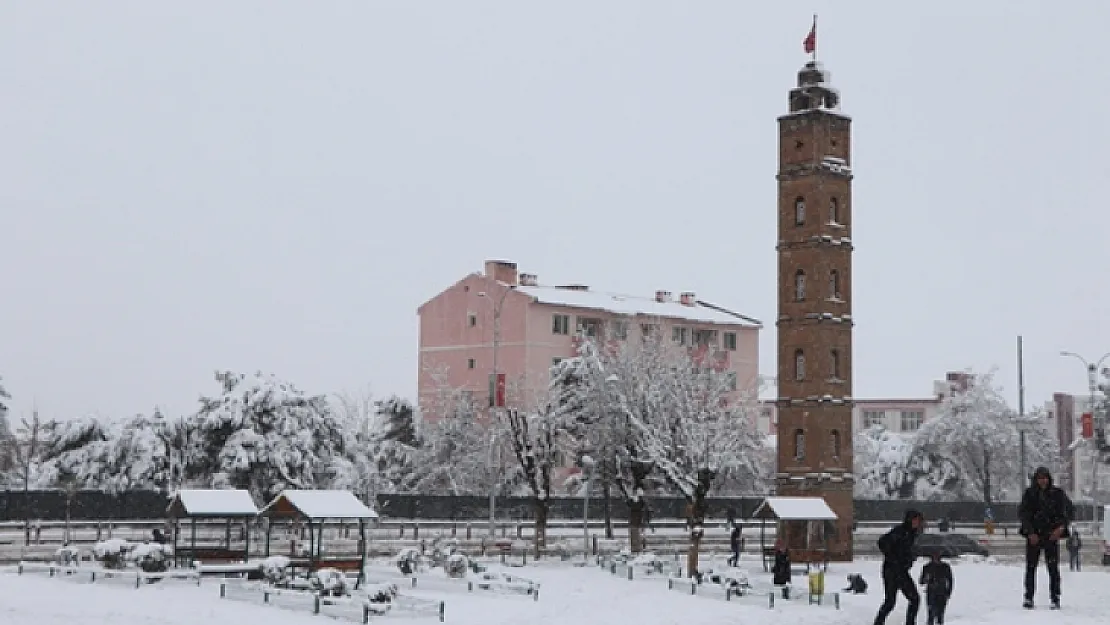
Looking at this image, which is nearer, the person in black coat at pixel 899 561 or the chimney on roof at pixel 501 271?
the person in black coat at pixel 899 561

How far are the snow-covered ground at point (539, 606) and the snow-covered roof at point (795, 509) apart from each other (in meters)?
8.75

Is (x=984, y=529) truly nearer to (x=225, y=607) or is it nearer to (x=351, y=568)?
(x=351, y=568)

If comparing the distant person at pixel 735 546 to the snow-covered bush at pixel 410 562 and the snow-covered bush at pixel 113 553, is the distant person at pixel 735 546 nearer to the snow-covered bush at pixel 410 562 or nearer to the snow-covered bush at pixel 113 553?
the snow-covered bush at pixel 410 562

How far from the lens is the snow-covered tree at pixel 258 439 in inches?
2367

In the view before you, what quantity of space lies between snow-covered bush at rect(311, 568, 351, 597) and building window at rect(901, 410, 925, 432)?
101 m

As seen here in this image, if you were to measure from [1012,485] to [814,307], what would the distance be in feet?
141

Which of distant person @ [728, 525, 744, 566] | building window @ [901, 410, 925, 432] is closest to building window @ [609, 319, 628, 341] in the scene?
distant person @ [728, 525, 744, 566]

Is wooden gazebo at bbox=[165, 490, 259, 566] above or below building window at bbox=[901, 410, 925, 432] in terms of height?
below

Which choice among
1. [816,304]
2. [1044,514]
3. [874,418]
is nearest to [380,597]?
[1044,514]

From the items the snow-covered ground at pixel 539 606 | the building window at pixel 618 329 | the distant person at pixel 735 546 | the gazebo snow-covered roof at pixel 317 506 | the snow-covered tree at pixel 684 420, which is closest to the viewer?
the snow-covered ground at pixel 539 606

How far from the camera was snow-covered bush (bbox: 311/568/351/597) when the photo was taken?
33.2 meters

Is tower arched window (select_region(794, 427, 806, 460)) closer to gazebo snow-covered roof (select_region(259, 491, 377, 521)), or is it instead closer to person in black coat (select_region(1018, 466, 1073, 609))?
gazebo snow-covered roof (select_region(259, 491, 377, 521))

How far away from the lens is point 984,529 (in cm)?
7969

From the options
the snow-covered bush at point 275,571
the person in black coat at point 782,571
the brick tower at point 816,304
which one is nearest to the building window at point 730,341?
the brick tower at point 816,304
